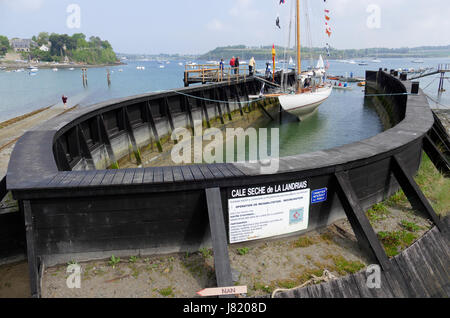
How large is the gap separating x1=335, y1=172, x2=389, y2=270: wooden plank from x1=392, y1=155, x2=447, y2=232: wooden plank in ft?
6.83

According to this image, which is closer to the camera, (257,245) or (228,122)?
(257,245)

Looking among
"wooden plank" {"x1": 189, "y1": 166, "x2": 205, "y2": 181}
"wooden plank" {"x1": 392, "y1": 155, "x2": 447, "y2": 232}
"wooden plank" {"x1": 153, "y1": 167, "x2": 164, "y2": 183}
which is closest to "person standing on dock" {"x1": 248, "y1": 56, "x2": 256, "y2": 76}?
"wooden plank" {"x1": 392, "y1": 155, "x2": 447, "y2": 232}

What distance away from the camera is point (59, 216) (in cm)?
573

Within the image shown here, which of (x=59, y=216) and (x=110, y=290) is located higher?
(x=59, y=216)

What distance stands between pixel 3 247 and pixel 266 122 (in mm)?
28021

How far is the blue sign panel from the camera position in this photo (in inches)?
269

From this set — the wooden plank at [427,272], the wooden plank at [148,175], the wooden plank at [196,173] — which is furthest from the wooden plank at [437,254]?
the wooden plank at [148,175]

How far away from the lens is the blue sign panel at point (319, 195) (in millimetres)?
6828

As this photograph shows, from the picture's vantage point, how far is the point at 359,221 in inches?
250

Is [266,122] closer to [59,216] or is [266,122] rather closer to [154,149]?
[154,149]

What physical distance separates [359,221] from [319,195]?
944 millimetres

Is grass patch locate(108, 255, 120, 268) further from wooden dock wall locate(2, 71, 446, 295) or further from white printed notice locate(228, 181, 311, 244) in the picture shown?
white printed notice locate(228, 181, 311, 244)
